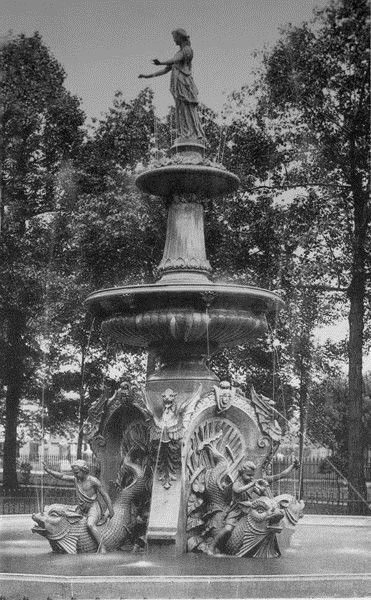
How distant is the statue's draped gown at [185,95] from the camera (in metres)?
13.2

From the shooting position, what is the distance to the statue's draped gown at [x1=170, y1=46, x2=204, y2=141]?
13.2 metres

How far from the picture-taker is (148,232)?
25.8 metres

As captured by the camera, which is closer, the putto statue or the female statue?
the putto statue

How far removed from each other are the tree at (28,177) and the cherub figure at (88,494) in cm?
1673

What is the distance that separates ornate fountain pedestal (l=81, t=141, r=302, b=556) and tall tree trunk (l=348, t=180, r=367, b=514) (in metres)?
11.3

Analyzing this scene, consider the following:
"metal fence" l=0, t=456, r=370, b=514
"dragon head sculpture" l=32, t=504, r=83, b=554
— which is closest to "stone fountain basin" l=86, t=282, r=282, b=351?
"dragon head sculpture" l=32, t=504, r=83, b=554

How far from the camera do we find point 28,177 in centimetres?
3039

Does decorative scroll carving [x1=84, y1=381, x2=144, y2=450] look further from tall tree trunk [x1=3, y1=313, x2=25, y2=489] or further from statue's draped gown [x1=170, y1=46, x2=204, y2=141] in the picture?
tall tree trunk [x1=3, y1=313, x2=25, y2=489]

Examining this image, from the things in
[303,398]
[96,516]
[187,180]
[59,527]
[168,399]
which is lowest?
[59,527]

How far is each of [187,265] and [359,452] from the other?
1264cm

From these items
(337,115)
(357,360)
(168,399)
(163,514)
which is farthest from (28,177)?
(163,514)

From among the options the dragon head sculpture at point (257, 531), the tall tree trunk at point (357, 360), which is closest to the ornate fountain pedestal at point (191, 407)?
the dragon head sculpture at point (257, 531)

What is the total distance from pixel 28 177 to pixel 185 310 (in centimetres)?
1954

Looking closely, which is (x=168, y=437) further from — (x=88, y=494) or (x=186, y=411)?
(x=88, y=494)
